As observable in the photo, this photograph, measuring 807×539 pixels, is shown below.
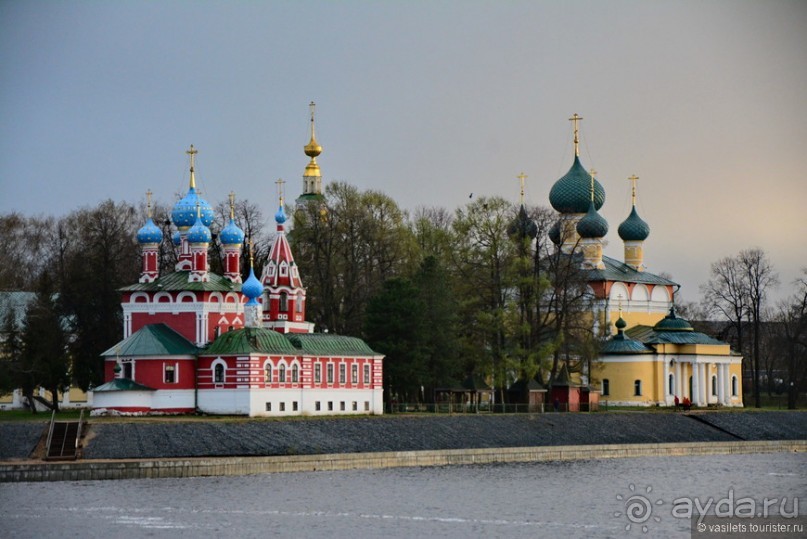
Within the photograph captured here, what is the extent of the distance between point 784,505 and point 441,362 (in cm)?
2539

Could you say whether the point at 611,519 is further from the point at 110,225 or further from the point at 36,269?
the point at 36,269

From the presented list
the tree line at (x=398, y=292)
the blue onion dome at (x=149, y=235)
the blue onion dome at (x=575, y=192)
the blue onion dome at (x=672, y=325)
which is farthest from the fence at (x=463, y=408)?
the blue onion dome at (x=575, y=192)

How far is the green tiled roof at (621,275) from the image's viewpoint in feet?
265

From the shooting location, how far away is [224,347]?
199 ft

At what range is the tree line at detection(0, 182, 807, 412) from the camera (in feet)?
217

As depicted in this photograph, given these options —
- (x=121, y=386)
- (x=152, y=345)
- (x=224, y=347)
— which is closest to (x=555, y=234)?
(x=224, y=347)

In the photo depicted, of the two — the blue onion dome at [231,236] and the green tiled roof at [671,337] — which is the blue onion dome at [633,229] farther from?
the blue onion dome at [231,236]

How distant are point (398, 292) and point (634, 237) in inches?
931

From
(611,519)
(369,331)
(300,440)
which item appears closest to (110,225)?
(369,331)

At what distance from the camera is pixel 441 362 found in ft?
224

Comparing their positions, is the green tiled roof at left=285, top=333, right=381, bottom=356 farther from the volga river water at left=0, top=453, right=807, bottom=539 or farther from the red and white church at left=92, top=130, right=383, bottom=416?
the volga river water at left=0, top=453, right=807, bottom=539

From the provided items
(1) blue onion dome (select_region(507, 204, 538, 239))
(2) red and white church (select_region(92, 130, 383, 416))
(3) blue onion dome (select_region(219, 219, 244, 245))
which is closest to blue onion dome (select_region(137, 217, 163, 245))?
(2) red and white church (select_region(92, 130, 383, 416))

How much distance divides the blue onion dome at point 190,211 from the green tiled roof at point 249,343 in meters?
6.17

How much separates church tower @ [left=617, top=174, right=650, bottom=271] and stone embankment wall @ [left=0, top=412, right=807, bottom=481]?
53.0ft
